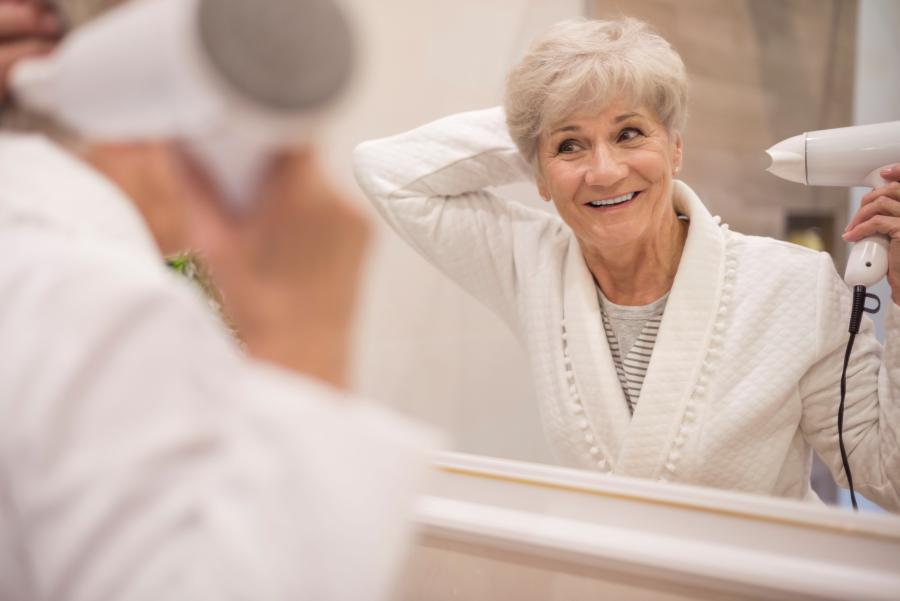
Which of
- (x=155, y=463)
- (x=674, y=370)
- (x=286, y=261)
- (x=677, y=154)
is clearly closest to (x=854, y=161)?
(x=677, y=154)

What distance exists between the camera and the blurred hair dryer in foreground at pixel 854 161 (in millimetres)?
686

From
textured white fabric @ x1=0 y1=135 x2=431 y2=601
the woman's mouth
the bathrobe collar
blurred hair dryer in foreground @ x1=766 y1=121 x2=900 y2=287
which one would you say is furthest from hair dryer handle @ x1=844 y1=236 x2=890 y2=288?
textured white fabric @ x1=0 y1=135 x2=431 y2=601

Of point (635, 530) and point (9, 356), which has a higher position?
point (9, 356)

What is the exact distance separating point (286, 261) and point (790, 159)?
55 centimetres

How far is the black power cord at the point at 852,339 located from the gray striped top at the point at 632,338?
21 centimetres

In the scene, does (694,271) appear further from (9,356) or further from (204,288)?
(9,356)

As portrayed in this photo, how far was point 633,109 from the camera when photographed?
769 mm

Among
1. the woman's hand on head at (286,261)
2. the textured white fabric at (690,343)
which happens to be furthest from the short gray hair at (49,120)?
the textured white fabric at (690,343)

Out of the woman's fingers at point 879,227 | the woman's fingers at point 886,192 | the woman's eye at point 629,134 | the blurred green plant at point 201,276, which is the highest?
the blurred green plant at point 201,276

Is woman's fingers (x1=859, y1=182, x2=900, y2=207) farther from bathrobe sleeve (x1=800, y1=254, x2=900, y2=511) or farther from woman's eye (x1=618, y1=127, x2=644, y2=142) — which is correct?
woman's eye (x1=618, y1=127, x2=644, y2=142)

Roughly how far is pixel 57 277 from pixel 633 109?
23.9 inches

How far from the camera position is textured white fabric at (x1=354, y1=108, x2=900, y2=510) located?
73 cm

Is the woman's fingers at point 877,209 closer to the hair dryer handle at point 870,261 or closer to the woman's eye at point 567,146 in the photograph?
the hair dryer handle at point 870,261

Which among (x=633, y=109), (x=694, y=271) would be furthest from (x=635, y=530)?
(x=633, y=109)
